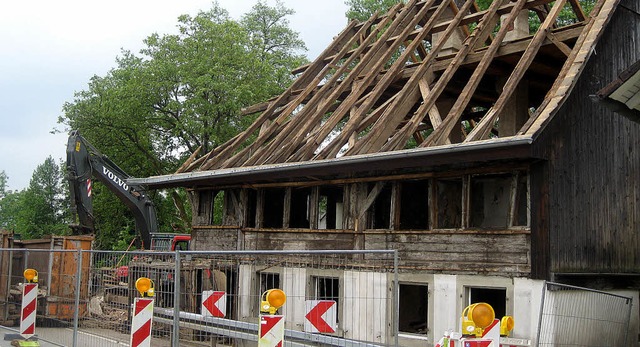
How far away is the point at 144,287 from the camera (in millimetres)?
8719

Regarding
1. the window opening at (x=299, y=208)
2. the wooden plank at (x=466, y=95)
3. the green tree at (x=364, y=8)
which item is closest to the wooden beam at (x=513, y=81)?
the wooden plank at (x=466, y=95)

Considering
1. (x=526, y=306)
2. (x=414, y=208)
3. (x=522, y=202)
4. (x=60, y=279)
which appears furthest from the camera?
(x=414, y=208)

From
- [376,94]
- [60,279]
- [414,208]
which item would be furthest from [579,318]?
[60,279]

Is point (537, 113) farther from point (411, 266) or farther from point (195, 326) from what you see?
point (195, 326)

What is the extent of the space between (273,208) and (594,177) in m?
8.03

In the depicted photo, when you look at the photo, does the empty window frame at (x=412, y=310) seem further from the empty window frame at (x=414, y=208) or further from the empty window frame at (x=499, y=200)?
the empty window frame at (x=499, y=200)

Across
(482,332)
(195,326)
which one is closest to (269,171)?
Answer: (195,326)

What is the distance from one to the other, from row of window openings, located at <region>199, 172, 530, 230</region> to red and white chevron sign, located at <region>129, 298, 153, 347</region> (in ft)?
20.6

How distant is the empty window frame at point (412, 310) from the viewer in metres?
15.2

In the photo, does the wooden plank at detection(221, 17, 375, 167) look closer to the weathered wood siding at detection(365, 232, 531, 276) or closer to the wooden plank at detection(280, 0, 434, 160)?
the wooden plank at detection(280, 0, 434, 160)

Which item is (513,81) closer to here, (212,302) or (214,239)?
(212,302)

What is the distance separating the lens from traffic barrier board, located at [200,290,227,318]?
25.9 ft

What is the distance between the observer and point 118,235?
141 ft

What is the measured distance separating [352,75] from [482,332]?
11.4 metres
